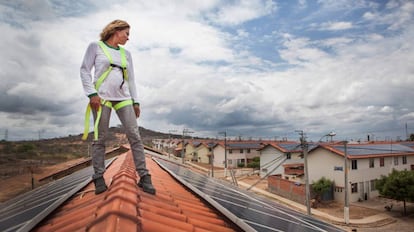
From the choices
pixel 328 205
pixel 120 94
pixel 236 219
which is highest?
pixel 120 94

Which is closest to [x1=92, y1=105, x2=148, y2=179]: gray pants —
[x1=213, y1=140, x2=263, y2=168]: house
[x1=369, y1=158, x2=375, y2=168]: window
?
[x1=369, y1=158, x2=375, y2=168]: window

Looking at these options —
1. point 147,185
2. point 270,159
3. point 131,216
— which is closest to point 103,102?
point 147,185

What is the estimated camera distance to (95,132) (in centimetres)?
356

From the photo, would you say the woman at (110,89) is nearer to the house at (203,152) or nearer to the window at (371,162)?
the window at (371,162)

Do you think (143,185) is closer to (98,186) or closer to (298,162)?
(98,186)

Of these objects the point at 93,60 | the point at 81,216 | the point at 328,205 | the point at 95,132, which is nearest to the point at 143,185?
the point at 95,132

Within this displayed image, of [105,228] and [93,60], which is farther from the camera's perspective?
[93,60]

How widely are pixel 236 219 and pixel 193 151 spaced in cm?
8346

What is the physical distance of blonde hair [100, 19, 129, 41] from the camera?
3.69 metres

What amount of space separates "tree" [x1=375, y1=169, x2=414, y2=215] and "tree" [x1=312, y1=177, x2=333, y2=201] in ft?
18.9

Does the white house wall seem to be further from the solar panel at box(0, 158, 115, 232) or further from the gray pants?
the gray pants

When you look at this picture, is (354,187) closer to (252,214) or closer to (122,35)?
(252,214)

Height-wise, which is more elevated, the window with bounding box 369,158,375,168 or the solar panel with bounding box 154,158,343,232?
the solar panel with bounding box 154,158,343,232

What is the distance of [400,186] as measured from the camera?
2886cm
